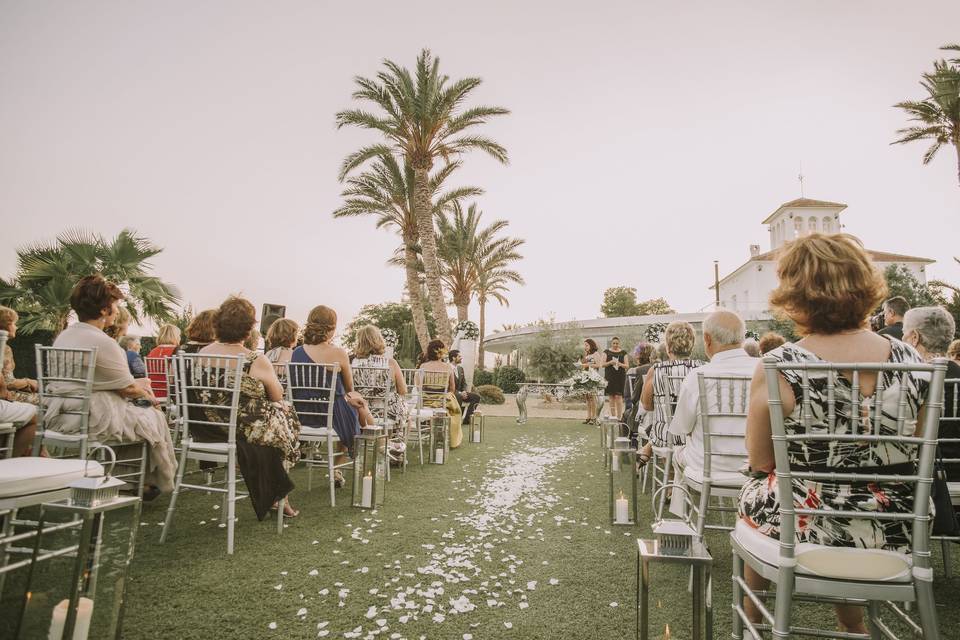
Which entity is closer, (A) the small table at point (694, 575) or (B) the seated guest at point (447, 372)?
(A) the small table at point (694, 575)

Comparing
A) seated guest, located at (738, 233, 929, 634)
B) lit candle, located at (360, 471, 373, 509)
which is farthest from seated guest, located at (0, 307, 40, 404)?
seated guest, located at (738, 233, 929, 634)

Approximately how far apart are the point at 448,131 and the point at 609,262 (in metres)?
35.2

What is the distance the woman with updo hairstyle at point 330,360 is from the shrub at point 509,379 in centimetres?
2103

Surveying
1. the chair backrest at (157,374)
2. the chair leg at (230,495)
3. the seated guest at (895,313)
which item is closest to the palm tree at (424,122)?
the chair backrest at (157,374)

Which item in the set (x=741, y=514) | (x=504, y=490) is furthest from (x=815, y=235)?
(x=504, y=490)

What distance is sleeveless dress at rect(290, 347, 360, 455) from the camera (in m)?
4.95

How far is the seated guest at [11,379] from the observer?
15.0ft

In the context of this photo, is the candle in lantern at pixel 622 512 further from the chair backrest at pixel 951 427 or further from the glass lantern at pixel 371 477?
the glass lantern at pixel 371 477

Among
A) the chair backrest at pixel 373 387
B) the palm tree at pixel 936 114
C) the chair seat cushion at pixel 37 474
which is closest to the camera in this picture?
the chair seat cushion at pixel 37 474

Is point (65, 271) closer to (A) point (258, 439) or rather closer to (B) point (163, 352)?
(B) point (163, 352)

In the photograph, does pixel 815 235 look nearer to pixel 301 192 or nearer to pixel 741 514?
pixel 741 514

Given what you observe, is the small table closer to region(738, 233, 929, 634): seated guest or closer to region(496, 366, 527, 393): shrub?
region(738, 233, 929, 634): seated guest

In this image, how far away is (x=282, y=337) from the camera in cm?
530

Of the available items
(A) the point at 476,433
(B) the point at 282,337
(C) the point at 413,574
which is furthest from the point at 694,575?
(A) the point at 476,433
